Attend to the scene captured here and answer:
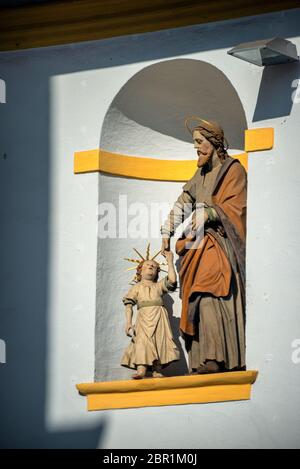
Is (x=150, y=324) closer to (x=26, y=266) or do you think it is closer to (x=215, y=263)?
(x=215, y=263)

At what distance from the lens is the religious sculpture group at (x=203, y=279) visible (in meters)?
12.3

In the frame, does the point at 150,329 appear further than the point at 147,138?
No

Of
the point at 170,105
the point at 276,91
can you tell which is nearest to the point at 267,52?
the point at 276,91

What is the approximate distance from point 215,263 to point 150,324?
525 millimetres

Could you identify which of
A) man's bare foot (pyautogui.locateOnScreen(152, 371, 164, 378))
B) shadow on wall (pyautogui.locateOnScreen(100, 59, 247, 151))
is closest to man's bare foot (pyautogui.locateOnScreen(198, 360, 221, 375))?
man's bare foot (pyautogui.locateOnScreen(152, 371, 164, 378))

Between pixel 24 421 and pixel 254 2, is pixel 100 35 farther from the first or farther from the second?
pixel 24 421

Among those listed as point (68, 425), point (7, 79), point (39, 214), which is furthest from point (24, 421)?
point (7, 79)

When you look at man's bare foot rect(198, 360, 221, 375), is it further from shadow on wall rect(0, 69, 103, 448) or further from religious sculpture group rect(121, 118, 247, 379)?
shadow on wall rect(0, 69, 103, 448)

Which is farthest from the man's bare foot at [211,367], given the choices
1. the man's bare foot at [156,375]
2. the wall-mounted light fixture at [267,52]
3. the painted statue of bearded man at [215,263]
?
the wall-mounted light fixture at [267,52]

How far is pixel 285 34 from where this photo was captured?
40.5 ft

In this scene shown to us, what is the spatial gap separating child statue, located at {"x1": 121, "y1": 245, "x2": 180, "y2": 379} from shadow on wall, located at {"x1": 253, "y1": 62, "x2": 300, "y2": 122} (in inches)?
39.7

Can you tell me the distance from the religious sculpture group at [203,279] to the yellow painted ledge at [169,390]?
82mm

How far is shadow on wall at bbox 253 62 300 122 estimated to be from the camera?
12305 millimetres

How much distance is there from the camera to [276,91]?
1236 cm
